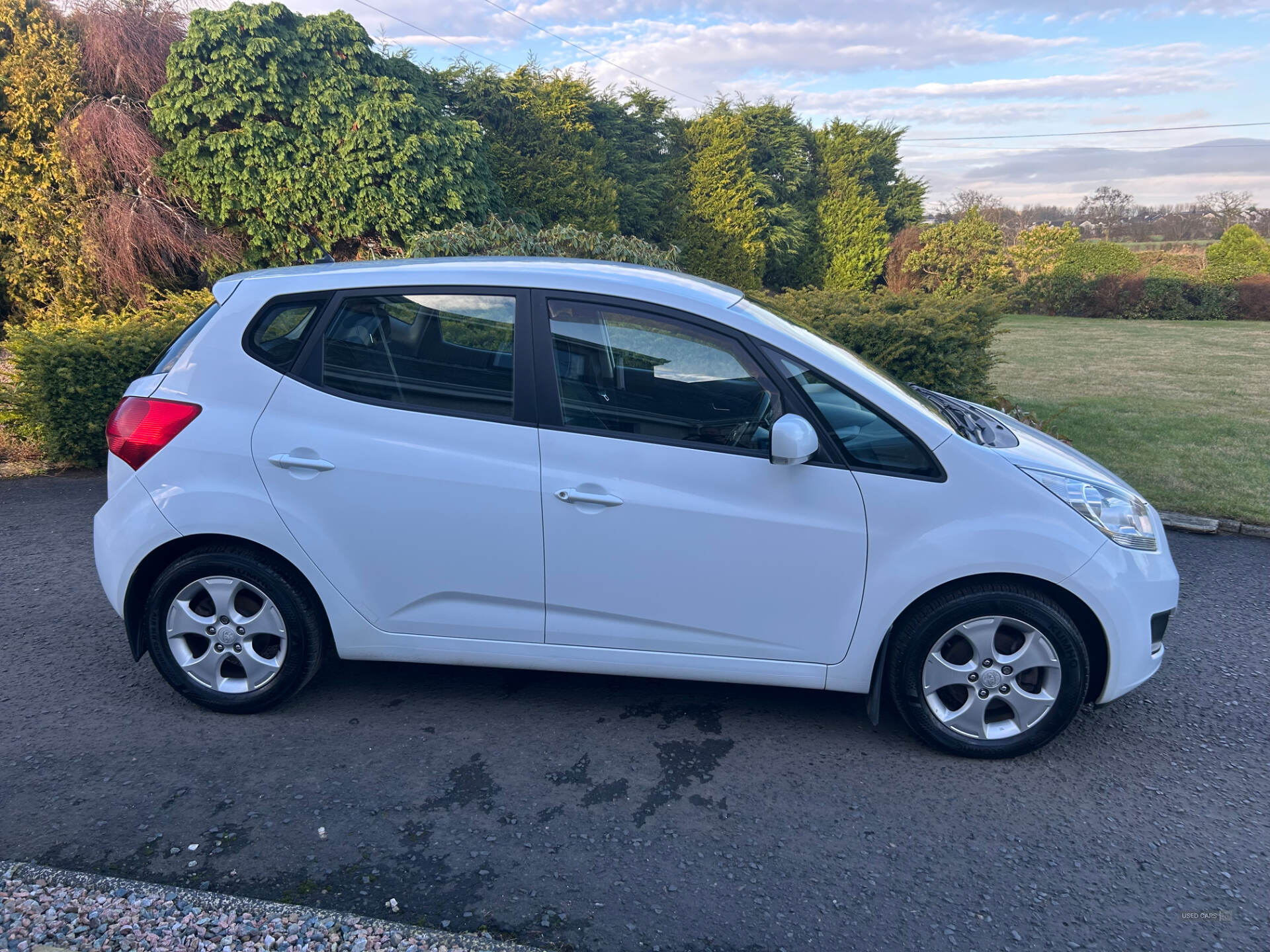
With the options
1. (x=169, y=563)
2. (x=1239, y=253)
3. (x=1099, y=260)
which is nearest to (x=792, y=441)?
(x=169, y=563)

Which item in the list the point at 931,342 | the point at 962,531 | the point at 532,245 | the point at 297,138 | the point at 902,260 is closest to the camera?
the point at 962,531

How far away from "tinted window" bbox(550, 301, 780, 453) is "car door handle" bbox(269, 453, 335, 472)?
0.91 m

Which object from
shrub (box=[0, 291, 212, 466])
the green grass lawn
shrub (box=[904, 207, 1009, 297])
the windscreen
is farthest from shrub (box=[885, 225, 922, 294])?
the windscreen

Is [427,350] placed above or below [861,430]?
above

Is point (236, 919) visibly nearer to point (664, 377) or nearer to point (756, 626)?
point (756, 626)

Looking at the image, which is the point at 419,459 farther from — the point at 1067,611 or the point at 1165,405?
the point at 1165,405

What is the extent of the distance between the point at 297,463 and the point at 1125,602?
3.04 meters

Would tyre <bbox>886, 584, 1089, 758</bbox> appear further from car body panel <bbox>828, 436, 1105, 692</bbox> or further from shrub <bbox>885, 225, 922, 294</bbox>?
shrub <bbox>885, 225, 922, 294</bbox>

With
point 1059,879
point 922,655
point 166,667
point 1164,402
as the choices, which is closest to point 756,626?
point 922,655

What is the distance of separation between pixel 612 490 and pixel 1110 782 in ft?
6.82

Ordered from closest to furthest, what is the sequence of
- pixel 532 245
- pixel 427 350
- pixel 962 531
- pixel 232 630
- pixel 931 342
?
pixel 962 531
pixel 427 350
pixel 232 630
pixel 931 342
pixel 532 245

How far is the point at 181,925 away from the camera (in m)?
2.38

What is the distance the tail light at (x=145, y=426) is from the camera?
3.40m

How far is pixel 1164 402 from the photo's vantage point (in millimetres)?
11203
